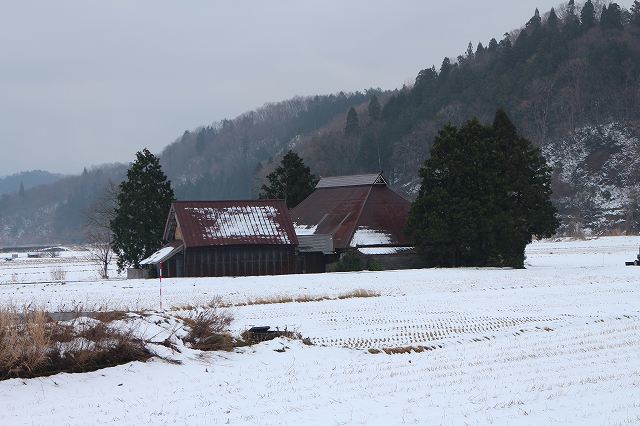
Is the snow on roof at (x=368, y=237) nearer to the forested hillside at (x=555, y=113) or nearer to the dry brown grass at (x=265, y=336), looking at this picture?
the dry brown grass at (x=265, y=336)

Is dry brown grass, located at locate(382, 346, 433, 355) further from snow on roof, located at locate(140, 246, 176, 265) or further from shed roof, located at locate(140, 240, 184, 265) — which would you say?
snow on roof, located at locate(140, 246, 176, 265)

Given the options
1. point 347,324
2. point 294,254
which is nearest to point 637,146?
point 294,254

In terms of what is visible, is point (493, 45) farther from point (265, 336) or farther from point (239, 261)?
point (265, 336)

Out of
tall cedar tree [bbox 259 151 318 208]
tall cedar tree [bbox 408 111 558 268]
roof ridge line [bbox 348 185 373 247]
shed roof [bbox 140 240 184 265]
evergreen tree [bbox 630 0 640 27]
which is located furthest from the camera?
evergreen tree [bbox 630 0 640 27]

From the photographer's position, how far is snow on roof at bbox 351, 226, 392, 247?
56.4 metres

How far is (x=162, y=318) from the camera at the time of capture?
18062 mm

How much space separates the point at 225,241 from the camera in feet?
176

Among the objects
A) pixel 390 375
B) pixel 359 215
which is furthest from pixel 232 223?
pixel 390 375

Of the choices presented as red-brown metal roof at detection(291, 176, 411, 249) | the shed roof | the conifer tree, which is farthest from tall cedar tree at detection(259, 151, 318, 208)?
the conifer tree

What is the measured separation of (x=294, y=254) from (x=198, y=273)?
682 cm

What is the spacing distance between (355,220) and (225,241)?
1005 centimetres

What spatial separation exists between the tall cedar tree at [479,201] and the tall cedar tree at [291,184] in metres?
19.0

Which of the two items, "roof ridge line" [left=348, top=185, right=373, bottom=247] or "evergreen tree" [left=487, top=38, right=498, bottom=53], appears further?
"evergreen tree" [left=487, top=38, right=498, bottom=53]

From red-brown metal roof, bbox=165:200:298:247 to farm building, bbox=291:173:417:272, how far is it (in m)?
2.39
